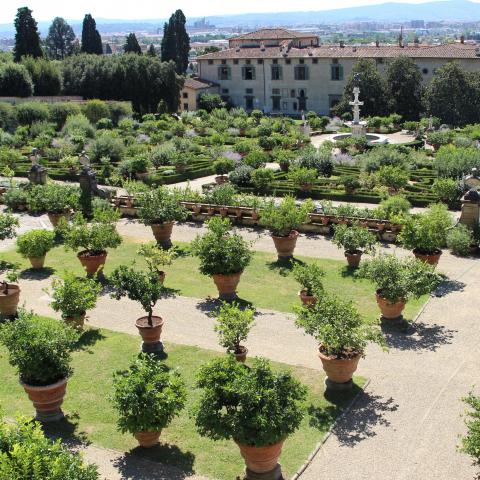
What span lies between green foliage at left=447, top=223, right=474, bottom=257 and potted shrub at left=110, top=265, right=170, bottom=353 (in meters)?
9.81

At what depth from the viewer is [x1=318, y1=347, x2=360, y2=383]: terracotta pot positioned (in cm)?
1222

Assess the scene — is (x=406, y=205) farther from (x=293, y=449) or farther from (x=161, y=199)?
(x=293, y=449)

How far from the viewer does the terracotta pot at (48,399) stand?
11602 mm

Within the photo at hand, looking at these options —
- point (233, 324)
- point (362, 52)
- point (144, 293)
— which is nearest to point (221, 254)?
point (144, 293)

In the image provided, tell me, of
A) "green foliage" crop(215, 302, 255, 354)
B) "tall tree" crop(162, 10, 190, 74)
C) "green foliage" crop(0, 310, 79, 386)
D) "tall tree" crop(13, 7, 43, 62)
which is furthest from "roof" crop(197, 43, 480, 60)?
"green foliage" crop(0, 310, 79, 386)

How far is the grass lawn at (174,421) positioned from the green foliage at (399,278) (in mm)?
2582

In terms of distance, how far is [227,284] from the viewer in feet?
54.9

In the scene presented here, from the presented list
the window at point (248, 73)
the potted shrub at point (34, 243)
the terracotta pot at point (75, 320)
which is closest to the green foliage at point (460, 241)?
the terracotta pot at point (75, 320)

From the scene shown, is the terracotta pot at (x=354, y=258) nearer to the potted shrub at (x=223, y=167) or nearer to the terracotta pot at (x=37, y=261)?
the terracotta pot at (x=37, y=261)

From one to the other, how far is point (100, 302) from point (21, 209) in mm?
11741

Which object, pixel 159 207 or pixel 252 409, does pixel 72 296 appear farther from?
pixel 159 207

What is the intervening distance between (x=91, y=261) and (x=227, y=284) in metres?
4.04

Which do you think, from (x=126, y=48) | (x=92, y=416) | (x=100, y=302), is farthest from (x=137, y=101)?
(x=92, y=416)

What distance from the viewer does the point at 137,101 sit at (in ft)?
208
